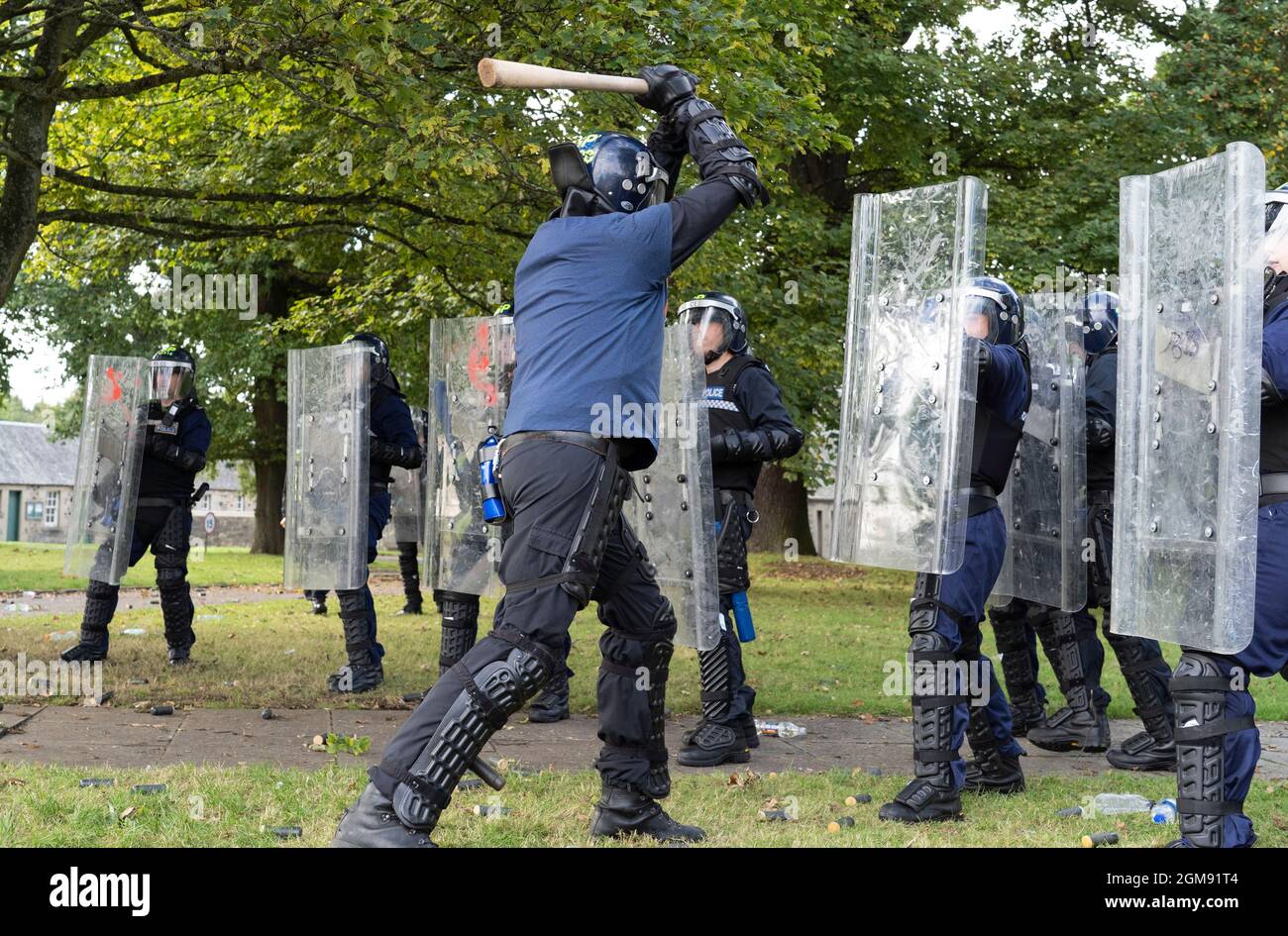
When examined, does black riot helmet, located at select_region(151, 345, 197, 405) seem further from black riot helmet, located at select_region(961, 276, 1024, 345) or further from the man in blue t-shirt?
black riot helmet, located at select_region(961, 276, 1024, 345)

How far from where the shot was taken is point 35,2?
8727 mm

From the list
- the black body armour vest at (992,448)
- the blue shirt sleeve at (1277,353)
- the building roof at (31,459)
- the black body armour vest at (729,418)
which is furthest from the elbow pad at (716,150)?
the building roof at (31,459)

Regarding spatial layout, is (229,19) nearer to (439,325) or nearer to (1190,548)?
(439,325)

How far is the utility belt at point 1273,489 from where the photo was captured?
4066 millimetres

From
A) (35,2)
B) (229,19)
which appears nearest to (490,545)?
(229,19)

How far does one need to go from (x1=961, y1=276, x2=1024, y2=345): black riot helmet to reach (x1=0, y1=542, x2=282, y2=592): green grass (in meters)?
12.9

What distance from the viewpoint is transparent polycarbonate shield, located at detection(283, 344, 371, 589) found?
8125 millimetres

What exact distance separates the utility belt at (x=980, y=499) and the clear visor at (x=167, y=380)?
20.1ft

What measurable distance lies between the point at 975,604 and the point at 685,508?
1.42 metres

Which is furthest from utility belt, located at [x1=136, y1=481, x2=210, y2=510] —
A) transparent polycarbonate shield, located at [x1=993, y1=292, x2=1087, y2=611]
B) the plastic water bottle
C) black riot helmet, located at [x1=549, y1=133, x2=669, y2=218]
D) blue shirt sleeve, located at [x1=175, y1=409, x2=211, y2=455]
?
the plastic water bottle

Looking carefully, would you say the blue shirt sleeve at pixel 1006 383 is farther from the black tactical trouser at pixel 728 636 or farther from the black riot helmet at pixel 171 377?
the black riot helmet at pixel 171 377

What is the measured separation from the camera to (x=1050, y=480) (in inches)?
263

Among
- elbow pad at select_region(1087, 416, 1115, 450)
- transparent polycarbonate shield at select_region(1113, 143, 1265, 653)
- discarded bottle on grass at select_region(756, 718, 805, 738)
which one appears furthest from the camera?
discarded bottle on grass at select_region(756, 718, 805, 738)

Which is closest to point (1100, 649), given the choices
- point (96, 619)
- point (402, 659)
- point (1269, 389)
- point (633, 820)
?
point (1269, 389)
